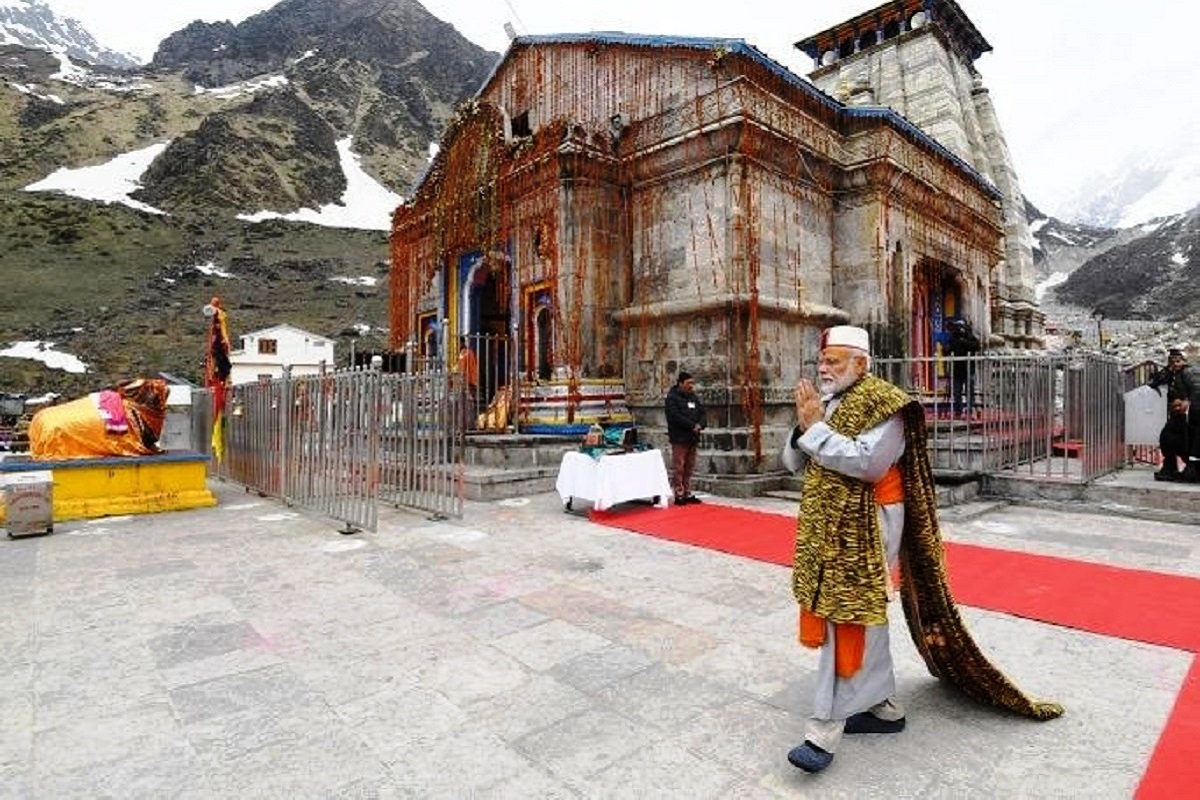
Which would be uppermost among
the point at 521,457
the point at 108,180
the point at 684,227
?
the point at 108,180

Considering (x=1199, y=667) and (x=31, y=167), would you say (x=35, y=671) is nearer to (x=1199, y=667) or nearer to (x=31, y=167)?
(x=1199, y=667)

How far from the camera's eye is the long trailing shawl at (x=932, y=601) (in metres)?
2.95

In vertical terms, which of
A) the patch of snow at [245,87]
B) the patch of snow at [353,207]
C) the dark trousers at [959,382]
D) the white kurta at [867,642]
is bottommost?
the white kurta at [867,642]

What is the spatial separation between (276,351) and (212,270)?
74.9 ft

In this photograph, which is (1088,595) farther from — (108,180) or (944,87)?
(108,180)

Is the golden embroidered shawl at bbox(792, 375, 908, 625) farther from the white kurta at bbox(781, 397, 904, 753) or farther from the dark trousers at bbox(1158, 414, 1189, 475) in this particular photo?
the dark trousers at bbox(1158, 414, 1189, 475)

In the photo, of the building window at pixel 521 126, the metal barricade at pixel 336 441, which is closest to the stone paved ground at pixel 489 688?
the metal barricade at pixel 336 441

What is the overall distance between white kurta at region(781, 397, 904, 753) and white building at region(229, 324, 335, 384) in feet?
144

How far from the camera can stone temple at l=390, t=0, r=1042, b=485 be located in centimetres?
1077

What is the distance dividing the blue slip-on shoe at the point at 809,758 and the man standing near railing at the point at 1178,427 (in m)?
9.08

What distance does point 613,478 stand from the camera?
26.9ft

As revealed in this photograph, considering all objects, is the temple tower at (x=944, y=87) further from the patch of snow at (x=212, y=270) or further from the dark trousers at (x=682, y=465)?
the patch of snow at (x=212, y=270)

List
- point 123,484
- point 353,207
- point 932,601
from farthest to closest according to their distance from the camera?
point 353,207 → point 123,484 → point 932,601

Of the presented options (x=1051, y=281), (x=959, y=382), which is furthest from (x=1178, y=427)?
(x=1051, y=281)
